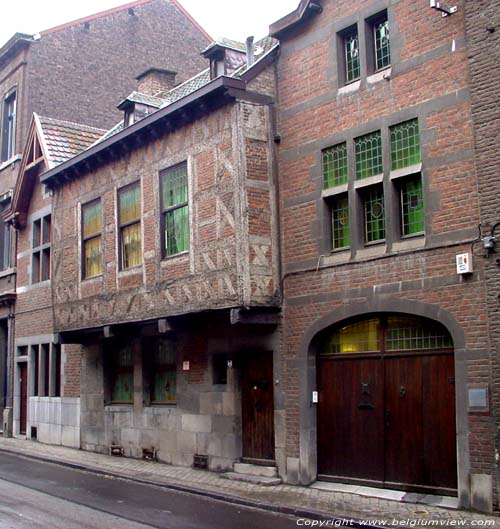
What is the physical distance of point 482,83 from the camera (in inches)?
460

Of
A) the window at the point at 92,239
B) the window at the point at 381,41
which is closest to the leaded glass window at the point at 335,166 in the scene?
the window at the point at 381,41

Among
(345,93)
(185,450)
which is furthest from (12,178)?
(345,93)

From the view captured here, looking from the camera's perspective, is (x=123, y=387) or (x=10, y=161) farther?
(x=10, y=161)

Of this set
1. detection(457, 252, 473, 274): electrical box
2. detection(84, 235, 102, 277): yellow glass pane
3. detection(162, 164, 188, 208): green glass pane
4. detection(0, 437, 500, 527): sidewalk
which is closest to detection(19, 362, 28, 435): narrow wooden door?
detection(0, 437, 500, 527): sidewalk

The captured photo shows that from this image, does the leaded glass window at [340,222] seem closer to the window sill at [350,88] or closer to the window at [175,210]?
the window sill at [350,88]

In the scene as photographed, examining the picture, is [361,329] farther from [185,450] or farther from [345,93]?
[185,450]

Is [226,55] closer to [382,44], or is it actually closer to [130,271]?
[382,44]

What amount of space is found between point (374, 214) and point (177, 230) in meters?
4.45

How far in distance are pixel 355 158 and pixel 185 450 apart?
7213mm

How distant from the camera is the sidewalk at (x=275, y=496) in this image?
11.1 metres

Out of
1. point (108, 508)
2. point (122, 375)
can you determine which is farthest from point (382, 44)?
point (122, 375)

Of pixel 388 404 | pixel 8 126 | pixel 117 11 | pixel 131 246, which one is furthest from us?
pixel 117 11

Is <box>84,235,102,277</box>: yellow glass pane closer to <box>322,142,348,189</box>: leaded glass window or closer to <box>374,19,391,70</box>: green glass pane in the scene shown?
<box>322,142,348,189</box>: leaded glass window

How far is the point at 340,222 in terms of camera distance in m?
14.0
